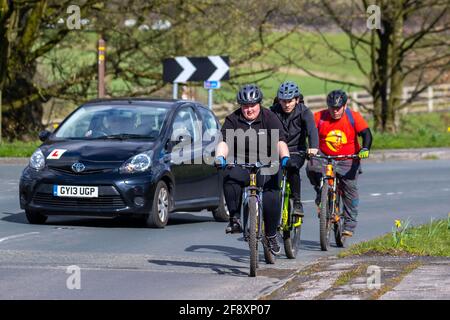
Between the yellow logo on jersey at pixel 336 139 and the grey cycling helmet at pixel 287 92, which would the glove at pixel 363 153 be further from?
the grey cycling helmet at pixel 287 92

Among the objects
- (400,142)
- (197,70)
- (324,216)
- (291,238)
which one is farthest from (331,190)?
(400,142)

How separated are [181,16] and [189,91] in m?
2.23

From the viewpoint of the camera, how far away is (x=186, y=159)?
16.9 metres

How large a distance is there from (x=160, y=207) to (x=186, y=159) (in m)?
0.90

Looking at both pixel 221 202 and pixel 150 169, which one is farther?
pixel 221 202

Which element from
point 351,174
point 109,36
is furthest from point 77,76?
point 351,174

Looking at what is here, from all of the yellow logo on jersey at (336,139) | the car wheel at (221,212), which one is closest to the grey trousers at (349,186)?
the yellow logo on jersey at (336,139)

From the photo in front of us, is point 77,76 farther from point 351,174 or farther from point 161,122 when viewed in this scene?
point 351,174

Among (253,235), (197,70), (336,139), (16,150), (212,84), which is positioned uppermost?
(197,70)

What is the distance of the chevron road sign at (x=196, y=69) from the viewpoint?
89.8 feet

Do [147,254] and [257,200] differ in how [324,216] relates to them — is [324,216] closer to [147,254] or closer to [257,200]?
[147,254]

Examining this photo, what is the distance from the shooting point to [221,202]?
17.7 m

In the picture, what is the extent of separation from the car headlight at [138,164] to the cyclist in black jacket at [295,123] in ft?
8.29

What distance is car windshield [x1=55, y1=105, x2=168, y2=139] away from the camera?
16.7 metres
